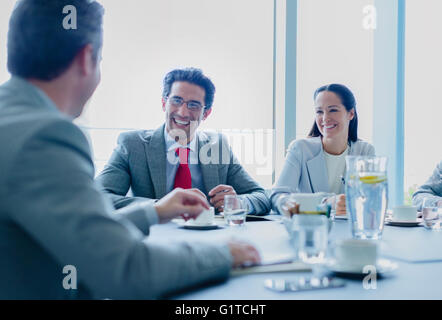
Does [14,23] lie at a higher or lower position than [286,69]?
lower

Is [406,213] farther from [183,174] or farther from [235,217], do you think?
[183,174]

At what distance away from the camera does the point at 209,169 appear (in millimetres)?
2494

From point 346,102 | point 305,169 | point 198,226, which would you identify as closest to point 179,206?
point 198,226

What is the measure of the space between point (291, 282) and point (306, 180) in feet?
6.39

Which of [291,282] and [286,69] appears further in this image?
[286,69]

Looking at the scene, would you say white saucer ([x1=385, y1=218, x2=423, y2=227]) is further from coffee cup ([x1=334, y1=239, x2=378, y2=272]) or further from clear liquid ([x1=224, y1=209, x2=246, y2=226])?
coffee cup ([x1=334, y1=239, x2=378, y2=272])

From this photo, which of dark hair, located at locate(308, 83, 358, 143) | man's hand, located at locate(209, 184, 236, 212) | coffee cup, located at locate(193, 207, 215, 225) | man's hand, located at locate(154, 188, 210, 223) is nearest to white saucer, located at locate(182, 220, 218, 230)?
coffee cup, located at locate(193, 207, 215, 225)

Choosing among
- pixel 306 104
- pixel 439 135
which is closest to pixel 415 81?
pixel 439 135

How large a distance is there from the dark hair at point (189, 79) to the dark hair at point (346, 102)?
2.60ft

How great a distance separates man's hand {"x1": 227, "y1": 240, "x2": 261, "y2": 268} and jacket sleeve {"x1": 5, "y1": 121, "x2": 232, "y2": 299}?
0.17 m

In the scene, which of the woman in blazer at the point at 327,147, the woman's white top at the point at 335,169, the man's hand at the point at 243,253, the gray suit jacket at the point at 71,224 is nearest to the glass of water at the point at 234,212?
the man's hand at the point at 243,253

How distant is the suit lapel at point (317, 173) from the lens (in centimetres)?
268

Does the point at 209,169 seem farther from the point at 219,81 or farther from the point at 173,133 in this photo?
the point at 219,81
